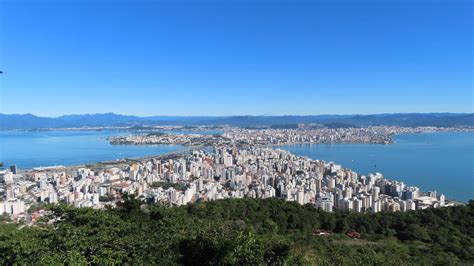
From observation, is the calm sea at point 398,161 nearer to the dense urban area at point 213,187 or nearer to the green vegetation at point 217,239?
the dense urban area at point 213,187

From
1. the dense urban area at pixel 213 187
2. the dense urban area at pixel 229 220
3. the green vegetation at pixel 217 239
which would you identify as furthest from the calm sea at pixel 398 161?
the green vegetation at pixel 217 239

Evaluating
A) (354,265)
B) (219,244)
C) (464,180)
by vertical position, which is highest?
(219,244)

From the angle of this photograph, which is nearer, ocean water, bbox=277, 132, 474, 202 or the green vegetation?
the green vegetation

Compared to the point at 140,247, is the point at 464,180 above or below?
below

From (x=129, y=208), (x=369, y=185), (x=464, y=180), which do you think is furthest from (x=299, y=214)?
(x=464, y=180)

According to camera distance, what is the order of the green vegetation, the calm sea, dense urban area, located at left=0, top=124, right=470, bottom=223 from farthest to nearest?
the calm sea, dense urban area, located at left=0, top=124, right=470, bottom=223, the green vegetation

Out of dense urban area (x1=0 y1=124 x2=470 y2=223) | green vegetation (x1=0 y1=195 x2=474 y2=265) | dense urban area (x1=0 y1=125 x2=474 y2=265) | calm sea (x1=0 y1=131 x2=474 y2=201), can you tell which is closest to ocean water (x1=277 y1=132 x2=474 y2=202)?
calm sea (x1=0 y1=131 x2=474 y2=201)

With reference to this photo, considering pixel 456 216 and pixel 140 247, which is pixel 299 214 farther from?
pixel 140 247

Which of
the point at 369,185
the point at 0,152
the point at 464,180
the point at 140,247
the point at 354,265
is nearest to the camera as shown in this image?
the point at 140,247

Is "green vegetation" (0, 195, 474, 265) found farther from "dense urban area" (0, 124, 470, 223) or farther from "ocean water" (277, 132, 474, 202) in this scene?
"ocean water" (277, 132, 474, 202)
